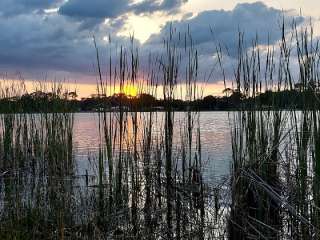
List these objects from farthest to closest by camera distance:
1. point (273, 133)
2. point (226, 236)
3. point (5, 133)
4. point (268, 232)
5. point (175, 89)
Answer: point (5, 133)
point (175, 89)
point (273, 133)
point (226, 236)
point (268, 232)

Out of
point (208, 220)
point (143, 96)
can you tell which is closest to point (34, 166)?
point (143, 96)

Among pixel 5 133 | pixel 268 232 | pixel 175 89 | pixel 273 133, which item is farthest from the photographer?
pixel 5 133

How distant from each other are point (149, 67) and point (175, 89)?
39 cm

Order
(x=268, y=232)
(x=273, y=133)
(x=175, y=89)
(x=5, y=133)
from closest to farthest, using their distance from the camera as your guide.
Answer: (x=268, y=232) → (x=273, y=133) → (x=175, y=89) → (x=5, y=133)

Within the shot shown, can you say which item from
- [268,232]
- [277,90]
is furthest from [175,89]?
[268,232]

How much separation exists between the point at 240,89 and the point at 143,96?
1085mm

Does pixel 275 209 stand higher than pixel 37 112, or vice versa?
pixel 37 112

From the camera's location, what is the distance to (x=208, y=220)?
14.1 ft

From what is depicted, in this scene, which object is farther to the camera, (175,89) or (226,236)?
(175,89)

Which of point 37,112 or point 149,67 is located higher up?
point 149,67

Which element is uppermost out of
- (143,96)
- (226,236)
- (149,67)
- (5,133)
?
(149,67)

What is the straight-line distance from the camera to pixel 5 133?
23.5 feet

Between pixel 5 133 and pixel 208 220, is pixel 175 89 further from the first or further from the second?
pixel 5 133

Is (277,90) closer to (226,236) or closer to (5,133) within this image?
(226,236)
